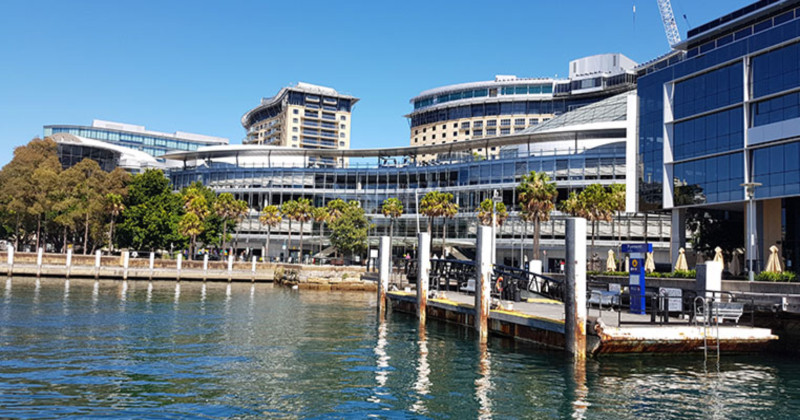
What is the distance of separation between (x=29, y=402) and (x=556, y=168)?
264 ft

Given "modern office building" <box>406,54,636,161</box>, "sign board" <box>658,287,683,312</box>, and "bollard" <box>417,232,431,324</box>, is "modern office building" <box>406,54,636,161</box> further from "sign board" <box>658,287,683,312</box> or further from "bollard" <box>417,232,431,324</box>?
"sign board" <box>658,287,683,312</box>

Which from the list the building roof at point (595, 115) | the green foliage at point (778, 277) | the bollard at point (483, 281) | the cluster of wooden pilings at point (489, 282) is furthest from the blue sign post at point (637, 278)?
the building roof at point (595, 115)

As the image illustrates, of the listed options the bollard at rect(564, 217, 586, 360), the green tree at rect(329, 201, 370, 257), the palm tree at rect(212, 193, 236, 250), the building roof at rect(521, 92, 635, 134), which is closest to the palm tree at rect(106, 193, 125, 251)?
the palm tree at rect(212, 193, 236, 250)

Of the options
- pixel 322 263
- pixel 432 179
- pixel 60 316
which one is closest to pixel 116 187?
pixel 322 263

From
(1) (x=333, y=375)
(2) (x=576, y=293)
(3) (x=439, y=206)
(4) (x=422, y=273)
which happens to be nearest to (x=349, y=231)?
(3) (x=439, y=206)

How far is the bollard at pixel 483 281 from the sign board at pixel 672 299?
774 centimetres

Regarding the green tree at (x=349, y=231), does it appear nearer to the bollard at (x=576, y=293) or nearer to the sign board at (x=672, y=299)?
the sign board at (x=672, y=299)

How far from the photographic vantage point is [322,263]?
88.9m

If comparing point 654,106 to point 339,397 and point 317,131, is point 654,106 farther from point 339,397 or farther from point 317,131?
point 317,131

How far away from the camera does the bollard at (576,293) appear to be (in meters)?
23.6

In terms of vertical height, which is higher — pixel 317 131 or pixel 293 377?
pixel 317 131

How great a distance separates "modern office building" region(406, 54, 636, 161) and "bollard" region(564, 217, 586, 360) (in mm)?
126593

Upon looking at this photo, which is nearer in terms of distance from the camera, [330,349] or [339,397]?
[339,397]

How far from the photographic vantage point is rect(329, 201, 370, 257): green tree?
91.5 metres
